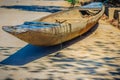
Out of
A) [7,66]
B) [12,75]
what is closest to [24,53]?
[7,66]

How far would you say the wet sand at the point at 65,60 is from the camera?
8484 mm

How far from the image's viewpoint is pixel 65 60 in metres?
9.84

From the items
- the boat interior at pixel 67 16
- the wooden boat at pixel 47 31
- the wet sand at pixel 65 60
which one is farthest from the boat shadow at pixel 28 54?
the boat interior at pixel 67 16

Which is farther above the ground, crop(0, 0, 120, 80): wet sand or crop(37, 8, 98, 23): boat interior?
crop(37, 8, 98, 23): boat interior

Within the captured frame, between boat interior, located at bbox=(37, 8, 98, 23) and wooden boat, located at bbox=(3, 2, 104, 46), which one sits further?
boat interior, located at bbox=(37, 8, 98, 23)

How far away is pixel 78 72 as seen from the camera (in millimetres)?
8703

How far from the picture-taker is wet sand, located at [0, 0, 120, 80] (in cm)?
848

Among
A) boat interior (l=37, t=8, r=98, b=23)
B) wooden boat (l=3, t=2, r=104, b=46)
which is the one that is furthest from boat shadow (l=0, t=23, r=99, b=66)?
boat interior (l=37, t=8, r=98, b=23)

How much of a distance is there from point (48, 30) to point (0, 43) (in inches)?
132

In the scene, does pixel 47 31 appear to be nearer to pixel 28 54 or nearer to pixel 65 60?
pixel 65 60

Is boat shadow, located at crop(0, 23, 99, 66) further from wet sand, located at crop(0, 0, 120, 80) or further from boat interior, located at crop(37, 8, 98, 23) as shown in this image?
boat interior, located at crop(37, 8, 98, 23)

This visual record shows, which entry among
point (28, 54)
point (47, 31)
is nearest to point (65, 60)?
point (47, 31)

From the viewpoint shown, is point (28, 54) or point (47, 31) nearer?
point (47, 31)

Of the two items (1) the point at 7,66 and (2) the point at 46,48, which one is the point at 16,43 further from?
(1) the point at 7,66
